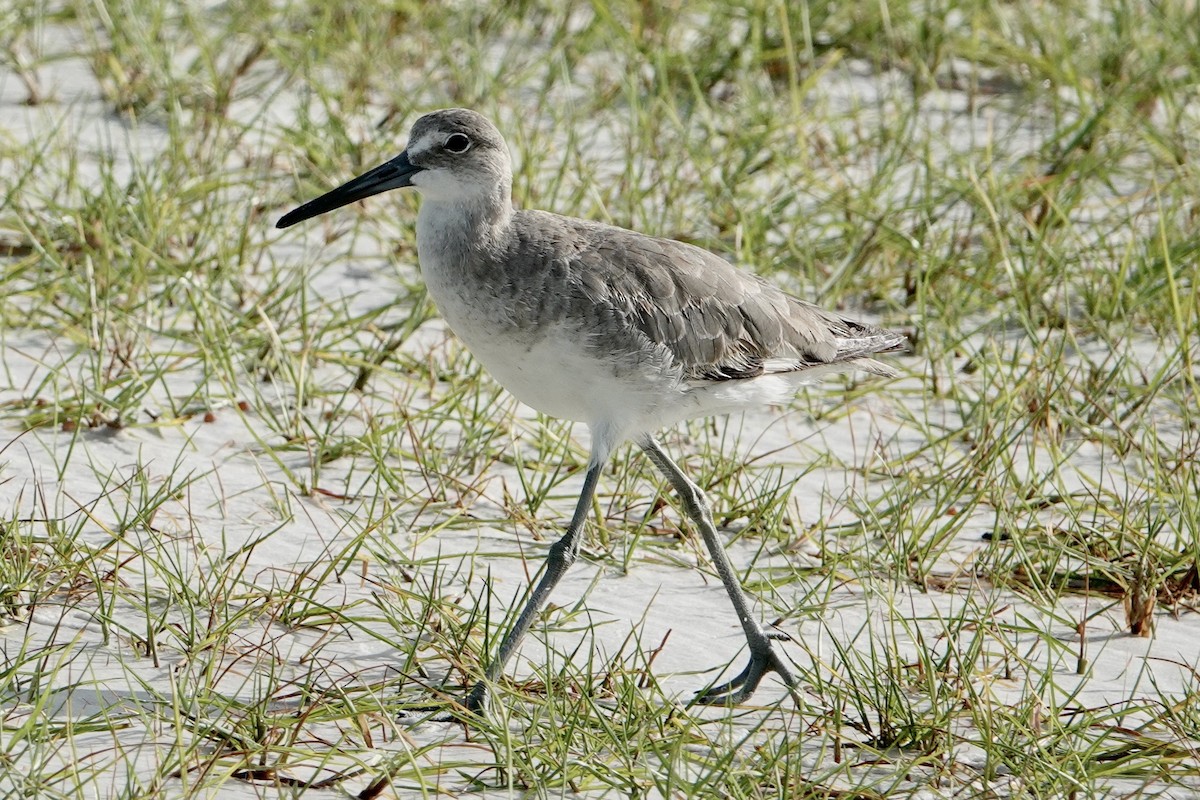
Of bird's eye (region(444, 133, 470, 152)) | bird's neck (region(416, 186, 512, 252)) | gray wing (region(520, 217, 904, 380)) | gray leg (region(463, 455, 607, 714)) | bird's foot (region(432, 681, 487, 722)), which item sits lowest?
bird's foot (region(432, 681, 487, 722))

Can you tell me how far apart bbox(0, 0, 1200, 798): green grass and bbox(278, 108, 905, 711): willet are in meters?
0.25

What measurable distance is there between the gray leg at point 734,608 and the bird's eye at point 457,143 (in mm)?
877

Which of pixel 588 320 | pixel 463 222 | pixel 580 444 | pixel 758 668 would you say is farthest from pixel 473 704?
pixel 580 444

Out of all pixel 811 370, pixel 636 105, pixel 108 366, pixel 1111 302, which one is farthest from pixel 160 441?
pixel 1111 302

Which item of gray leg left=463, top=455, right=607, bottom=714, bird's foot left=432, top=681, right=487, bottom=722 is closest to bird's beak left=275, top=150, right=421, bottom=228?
gray leg left=463, top=455, right=607, bottom=714

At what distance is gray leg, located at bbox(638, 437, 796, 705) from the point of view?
3.86 m

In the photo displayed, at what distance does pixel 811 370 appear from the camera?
438cm

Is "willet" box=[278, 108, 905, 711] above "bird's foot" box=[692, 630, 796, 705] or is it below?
above

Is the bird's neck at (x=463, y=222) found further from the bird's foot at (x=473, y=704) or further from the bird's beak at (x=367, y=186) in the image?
the bird's foot at (x=473, y=704)

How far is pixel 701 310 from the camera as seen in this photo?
4.17m

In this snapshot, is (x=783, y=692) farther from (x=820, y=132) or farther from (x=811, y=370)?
(x=820, y=132)

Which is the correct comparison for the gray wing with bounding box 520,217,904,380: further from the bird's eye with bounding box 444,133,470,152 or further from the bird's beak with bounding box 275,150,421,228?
the bird's beak with bounding box 275,150,421,228

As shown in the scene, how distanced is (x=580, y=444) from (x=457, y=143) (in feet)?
4.20

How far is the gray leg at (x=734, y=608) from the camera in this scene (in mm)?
3861
